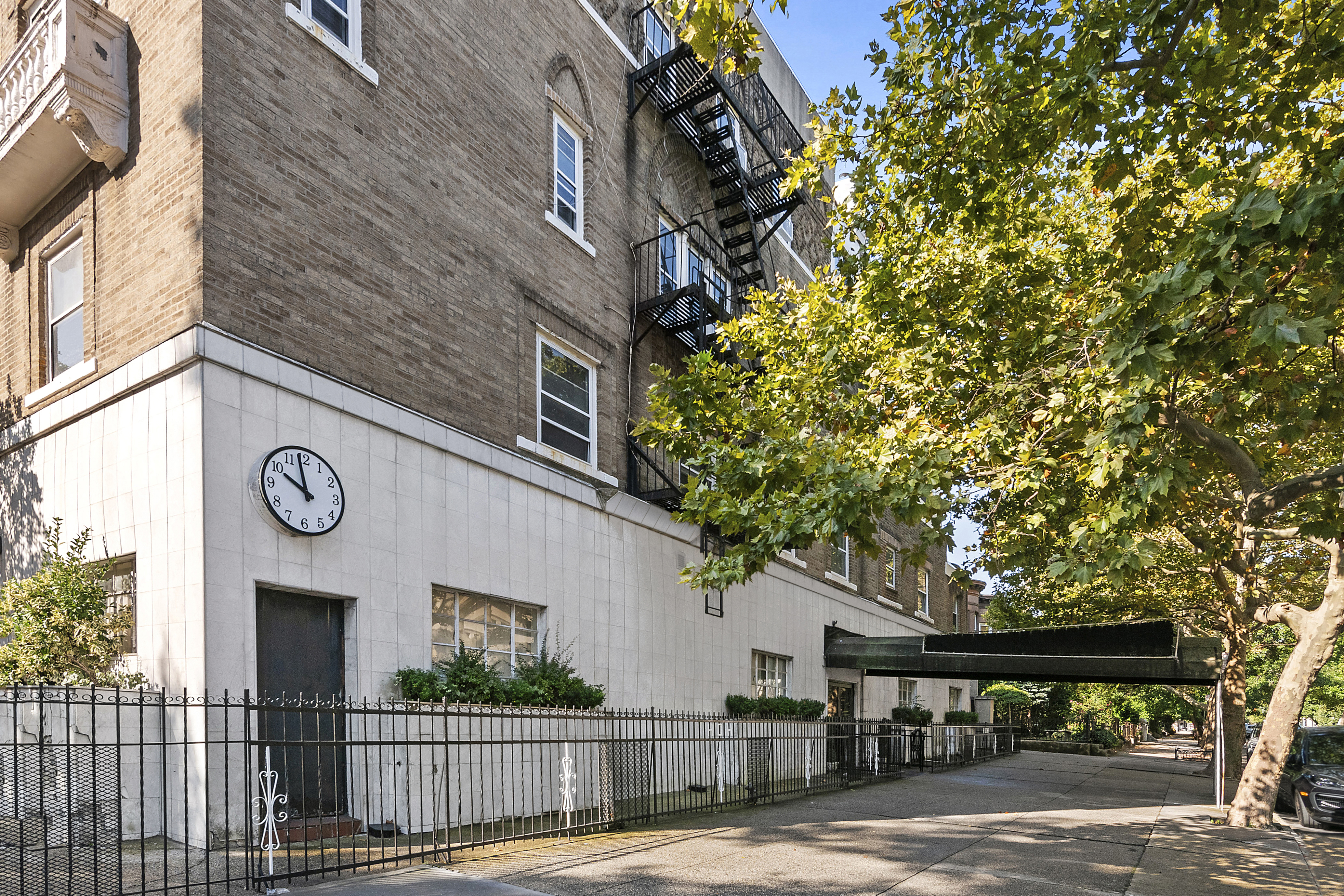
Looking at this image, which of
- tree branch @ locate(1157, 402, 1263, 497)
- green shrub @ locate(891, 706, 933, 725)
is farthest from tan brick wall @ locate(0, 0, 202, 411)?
green shrub @ locate(891, 706, 933, 725)

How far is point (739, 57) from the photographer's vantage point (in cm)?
806

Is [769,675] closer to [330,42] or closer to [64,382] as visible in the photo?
[64,382]

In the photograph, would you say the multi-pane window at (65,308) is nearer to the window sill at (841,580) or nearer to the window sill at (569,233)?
the window sill at (569,233)

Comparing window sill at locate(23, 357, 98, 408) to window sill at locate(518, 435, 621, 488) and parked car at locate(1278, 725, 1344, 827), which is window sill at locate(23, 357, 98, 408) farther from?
parked car at locate(1278, 725, 1344, 827)

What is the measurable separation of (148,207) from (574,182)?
7215mm

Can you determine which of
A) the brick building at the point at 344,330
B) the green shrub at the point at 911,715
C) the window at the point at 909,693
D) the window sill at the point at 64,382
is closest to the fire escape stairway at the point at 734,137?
the brick building at the point at 344,330

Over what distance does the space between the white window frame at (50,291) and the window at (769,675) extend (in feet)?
45.2

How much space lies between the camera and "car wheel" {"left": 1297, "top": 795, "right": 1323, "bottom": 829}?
49.6 feet

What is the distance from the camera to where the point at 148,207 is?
1041 cm

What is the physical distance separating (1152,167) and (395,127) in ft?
32.7

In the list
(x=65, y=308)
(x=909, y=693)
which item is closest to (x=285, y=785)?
(x=65, y=308)

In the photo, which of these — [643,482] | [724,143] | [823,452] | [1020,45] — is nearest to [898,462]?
[823,452]

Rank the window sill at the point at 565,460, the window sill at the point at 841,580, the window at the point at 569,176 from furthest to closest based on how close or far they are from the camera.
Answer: the window sill at the point at 841,580
the window at the point at 569,176
the window sill at the point at 565,460

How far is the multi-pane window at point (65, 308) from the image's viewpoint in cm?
1205
